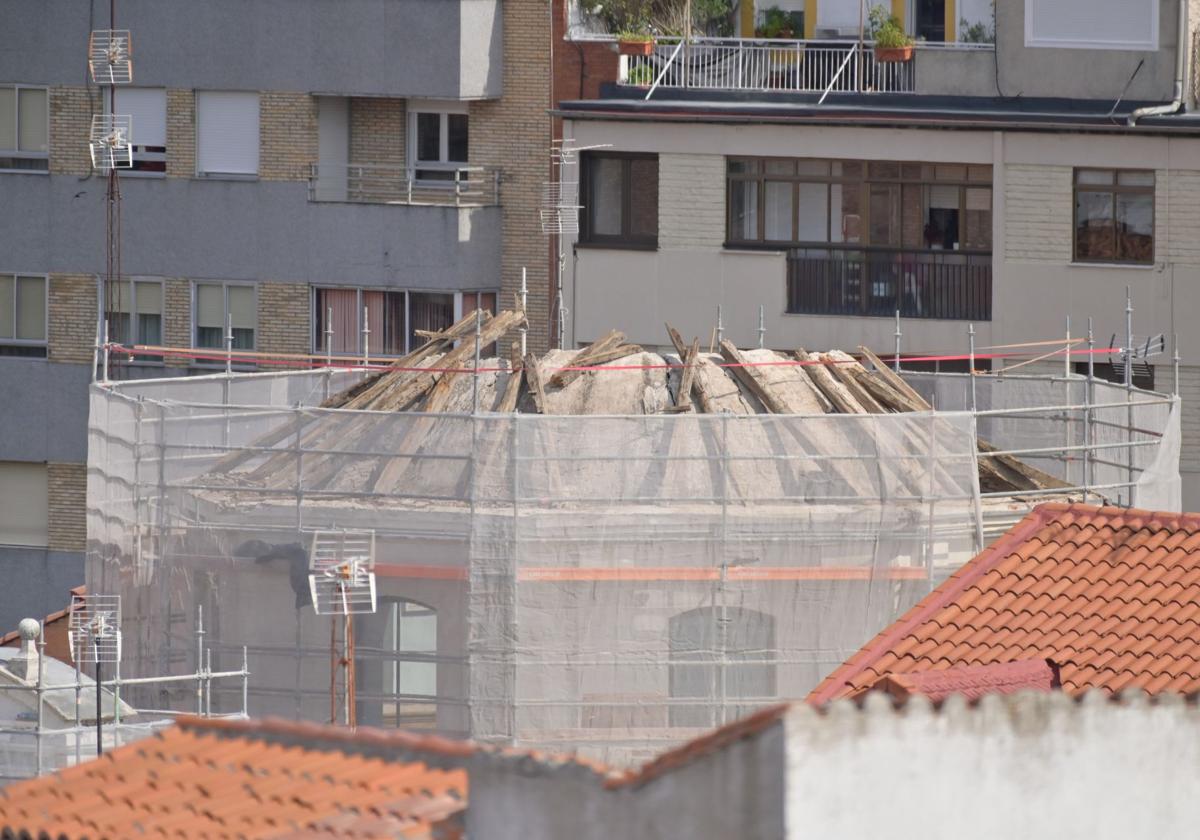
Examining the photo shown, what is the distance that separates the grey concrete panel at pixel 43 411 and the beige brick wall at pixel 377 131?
6.50 meters

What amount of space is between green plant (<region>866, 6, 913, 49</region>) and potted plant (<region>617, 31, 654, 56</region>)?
391 cm

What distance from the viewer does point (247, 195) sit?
41.9 m

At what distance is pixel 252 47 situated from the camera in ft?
137

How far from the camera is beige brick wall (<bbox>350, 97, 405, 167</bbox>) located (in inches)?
1666

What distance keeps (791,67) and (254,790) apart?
95.3 feet

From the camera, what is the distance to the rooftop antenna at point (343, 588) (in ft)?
77.3

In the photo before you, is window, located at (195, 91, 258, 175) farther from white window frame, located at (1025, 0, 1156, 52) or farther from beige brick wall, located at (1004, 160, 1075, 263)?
white window frame, located at (1025, 0, 1156, 52)

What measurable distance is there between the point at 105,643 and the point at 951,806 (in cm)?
1708

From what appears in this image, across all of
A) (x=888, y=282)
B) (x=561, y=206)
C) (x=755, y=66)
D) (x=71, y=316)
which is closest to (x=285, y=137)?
(x=71, y=316)

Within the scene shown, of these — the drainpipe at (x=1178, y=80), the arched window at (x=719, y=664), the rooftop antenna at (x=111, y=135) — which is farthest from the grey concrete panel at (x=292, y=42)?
the arched window at (x=719, y=664)

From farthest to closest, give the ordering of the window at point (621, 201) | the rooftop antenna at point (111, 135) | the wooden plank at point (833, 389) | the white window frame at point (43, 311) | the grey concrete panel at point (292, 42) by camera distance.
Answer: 1. the white window frame at point (43, 311)
2. the grey concrete panel at point (292, 42)
3. the rooftop antenna at point (111, 135)
4. the window at point (621, 201)
5. the wooden plank at point (833, 389)

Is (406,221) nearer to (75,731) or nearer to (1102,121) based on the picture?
(1102,121)

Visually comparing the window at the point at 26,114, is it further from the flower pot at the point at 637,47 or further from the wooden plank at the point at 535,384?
the wooden plank at the point at 535,384

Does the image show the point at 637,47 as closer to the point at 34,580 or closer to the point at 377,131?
the point at 377,131
